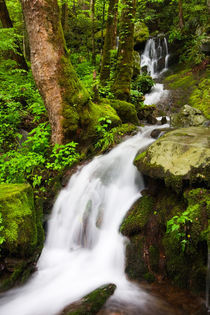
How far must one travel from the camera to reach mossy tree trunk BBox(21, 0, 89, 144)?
4590mm

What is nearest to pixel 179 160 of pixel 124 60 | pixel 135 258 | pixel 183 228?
pixel 183 228

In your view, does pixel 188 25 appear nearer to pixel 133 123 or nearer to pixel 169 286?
pixel 133 123

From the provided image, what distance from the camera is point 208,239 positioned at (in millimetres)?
2385

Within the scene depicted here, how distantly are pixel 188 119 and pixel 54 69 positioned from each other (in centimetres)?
423

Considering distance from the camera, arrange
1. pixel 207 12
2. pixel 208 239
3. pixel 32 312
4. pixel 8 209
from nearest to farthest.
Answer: pixel 208 239, pixel 32 312, pixel 8 209, pixel 207 12

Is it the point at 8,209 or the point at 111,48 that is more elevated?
the point at 111,48

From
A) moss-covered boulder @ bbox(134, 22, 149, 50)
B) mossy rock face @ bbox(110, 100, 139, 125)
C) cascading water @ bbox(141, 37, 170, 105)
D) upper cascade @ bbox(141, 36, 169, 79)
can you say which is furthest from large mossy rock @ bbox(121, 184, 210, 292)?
moss-covered boulder @ bbox(134, 22, 149, 50)

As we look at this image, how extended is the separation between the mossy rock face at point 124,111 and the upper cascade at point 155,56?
8.01 m

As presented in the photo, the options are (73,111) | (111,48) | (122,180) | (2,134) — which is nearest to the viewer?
(122,180)

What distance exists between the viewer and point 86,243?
367 centimetres

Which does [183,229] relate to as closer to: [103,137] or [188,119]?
[103,137]

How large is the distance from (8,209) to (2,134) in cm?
297

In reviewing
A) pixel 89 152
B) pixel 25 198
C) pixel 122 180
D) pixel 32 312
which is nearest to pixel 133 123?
pixel 89 152

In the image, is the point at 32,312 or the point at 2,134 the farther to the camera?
the point at 2,134
